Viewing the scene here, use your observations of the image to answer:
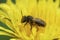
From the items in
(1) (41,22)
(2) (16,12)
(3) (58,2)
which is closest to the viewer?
(1) (41,22)

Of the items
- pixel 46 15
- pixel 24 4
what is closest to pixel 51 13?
pixel 46 15

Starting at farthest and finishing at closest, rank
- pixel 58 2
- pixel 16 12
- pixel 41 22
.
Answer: pixel 58 2 → pixel 16 12 → pixel 41 22

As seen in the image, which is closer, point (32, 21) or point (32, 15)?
point (32, 21)

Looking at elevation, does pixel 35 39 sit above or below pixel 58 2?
below

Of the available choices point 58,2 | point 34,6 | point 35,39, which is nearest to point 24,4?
point 34,6

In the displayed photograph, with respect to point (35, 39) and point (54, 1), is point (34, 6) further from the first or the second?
point (35, 39)

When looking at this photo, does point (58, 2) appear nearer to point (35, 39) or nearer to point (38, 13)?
point (38, 13)

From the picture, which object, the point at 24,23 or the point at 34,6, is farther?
the point at 34,6
